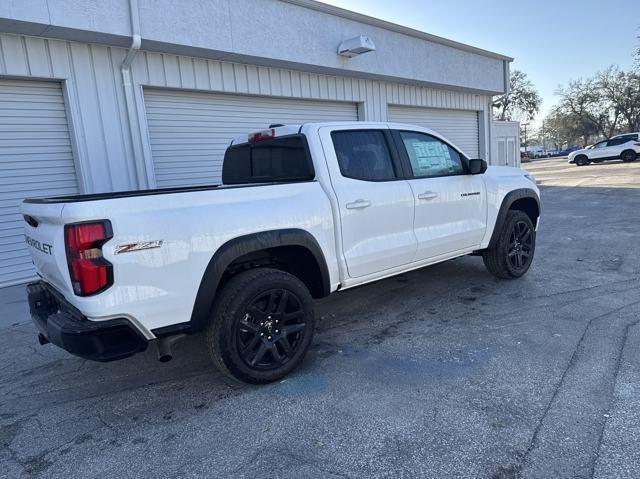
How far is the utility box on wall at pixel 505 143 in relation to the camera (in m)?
16.6

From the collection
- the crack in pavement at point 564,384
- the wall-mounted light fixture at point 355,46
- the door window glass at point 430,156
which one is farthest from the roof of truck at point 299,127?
the wall-mounted light fixture at point 355,46

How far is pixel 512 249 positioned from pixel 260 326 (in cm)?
365

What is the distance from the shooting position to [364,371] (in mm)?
3529

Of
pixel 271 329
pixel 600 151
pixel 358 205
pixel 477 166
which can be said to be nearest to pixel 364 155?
pixel 358 205

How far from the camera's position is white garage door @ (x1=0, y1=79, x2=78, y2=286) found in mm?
6453

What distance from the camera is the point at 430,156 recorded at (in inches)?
185

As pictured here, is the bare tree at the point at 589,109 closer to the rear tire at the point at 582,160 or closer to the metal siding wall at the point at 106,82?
the rear tire at the point at 582,160

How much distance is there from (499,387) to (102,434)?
8.86 ft

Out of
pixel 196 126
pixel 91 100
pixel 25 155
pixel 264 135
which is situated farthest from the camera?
pixel 196 126

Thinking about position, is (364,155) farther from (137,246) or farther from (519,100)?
(519,100)

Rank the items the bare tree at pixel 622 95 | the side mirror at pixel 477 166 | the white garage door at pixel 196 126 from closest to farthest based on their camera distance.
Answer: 1. the side mirror at pixel 477 166
2. the white garage door at pixel 196 126
3. the bare tree at pixel 622 95

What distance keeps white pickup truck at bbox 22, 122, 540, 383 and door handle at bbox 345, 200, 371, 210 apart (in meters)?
0.04

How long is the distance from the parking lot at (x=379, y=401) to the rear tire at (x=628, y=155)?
29726 millimetres

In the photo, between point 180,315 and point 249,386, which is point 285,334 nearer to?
point 249,386
